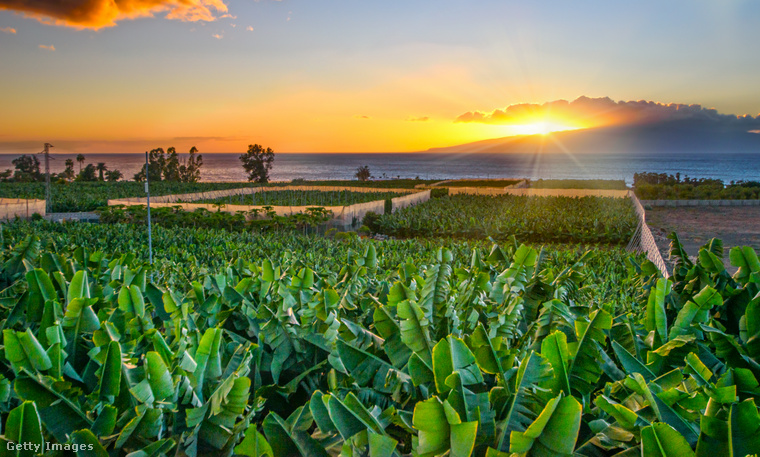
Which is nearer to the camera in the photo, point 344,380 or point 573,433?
point 573,433

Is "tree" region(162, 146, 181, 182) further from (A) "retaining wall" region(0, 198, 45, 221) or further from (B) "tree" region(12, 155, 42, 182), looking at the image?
(A) "retaining wall" region(0, 198, 45, 221)

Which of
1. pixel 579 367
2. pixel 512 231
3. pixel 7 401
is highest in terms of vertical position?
pixel 579 367

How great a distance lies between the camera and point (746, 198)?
128ft

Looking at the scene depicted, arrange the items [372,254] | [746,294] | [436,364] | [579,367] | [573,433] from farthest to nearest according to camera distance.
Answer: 1. [372,254]
2. [746,294]
3. [579,367]
4. [436,364]
5. [573,433]

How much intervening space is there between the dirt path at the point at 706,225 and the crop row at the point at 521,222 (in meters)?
2.25

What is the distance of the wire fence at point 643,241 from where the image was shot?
9648 millimetres

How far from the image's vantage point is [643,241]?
13.9m

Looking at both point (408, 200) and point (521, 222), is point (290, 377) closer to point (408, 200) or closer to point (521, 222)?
point (521, 222)

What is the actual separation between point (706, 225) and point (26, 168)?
92.8m

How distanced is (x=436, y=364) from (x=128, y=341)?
1.29 meters

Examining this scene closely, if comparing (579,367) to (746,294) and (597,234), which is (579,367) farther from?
(597,234)

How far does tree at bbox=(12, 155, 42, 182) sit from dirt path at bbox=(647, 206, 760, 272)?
77.8 m

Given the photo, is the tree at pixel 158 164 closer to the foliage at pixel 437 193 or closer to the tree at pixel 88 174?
the tree at pixel 88 174

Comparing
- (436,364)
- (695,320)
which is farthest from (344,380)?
(695,320)
